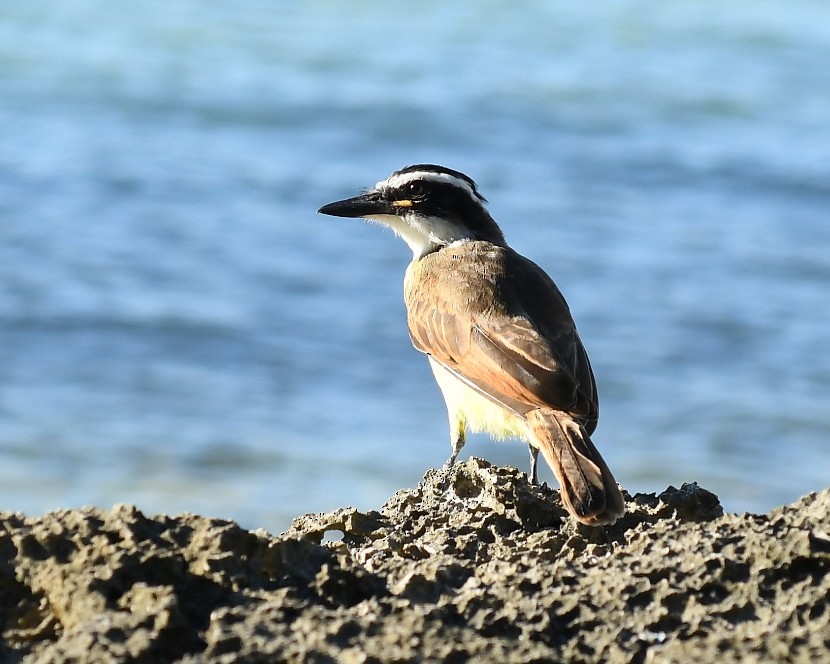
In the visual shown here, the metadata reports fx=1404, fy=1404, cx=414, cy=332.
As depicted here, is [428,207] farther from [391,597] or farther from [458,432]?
[391,597]

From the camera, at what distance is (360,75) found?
A: 22.9 m

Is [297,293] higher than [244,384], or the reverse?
[297,293]

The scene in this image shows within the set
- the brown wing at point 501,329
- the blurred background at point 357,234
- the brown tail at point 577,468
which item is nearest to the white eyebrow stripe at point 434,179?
the brown wing at point 501,329

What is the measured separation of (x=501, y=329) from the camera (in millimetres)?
6871

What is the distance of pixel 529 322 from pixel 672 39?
21273 millimetres

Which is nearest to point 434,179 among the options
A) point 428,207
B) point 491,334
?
point 428,207

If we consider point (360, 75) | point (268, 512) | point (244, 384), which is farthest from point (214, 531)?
point (360, 75)

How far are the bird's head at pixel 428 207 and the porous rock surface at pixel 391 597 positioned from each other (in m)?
4.09

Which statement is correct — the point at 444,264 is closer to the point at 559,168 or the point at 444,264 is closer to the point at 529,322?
the point at 529,322

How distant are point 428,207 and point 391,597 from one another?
471 centimetres

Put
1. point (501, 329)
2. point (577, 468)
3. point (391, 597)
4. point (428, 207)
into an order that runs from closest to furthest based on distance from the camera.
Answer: point (391, 597)
point (577, 468)
point (501, 329)
point (428, 207)

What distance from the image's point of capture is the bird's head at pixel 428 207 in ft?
27.0

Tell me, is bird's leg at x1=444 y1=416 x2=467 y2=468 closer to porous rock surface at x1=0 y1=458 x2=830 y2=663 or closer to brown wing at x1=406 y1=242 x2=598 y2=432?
brown wing at x1=406 y1=242 x2=598 y2=432

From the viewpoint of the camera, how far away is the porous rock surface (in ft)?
11.0
